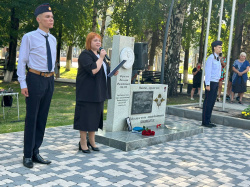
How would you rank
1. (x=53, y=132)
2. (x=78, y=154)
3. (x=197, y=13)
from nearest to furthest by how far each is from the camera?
(x=78, y=154)
(x=53, y=132)
(x=197, y=13)

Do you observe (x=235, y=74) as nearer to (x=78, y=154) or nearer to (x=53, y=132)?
(x=53, y=132)

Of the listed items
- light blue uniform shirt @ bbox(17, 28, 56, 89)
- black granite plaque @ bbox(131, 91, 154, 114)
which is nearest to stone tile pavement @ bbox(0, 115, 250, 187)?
black granite plaque @ bbox(131, 91, 154, 114)

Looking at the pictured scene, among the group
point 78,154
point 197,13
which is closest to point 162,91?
point 78,154

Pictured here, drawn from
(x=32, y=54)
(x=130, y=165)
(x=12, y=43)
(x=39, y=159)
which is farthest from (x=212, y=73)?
(x=12, y=43)

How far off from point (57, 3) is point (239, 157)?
1622 cm

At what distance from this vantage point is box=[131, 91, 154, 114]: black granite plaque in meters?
8.49

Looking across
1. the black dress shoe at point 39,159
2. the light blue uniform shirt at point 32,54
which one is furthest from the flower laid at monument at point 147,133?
the light blue uniform shirt at point 32,54

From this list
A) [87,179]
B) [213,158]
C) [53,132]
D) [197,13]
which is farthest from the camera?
[197,13]

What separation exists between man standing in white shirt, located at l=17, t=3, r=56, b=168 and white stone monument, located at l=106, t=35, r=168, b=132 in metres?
2.44

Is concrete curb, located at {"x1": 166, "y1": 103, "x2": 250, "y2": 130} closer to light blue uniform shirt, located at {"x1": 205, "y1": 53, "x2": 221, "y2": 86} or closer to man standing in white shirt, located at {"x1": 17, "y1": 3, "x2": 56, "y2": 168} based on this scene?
light blue uniform shirt, located at {"x1": 205, "y1": 53, "x2": 221, "y2": 86}

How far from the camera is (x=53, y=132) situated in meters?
8.23

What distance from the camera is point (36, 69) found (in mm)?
5355

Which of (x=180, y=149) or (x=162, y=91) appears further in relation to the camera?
(x=162, y=91)

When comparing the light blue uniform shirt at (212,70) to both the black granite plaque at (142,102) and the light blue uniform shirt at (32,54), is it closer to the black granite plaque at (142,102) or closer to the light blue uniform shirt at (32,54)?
the black granite plaque at (142,102)
